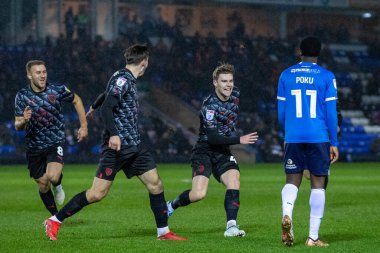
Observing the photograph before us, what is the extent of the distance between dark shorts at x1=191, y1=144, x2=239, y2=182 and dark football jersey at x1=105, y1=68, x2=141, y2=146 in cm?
135

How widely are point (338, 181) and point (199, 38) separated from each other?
18734mm

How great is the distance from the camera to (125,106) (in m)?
10.9

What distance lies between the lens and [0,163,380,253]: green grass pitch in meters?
10.6

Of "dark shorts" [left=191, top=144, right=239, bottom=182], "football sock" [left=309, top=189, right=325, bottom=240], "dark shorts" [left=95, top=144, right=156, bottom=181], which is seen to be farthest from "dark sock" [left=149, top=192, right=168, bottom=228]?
"football sock" [left=309, top=189, right=325, bottom=240]

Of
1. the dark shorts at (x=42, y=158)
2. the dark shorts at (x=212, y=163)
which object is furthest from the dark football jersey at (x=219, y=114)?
the dark shorts at (x=42, y=158)

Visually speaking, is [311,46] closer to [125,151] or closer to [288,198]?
[288,198]

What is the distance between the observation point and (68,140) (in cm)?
3534

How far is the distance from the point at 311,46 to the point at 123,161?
7.90 ft

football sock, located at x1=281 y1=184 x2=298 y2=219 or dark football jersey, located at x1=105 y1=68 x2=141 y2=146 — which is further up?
dark football jersey, located at x1=105 y1=68 x2=141 y2=146

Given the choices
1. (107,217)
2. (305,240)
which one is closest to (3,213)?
(107,217)

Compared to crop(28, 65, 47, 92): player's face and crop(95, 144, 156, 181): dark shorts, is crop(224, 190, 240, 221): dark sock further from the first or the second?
crop(28, 65, 47, 92): player's face

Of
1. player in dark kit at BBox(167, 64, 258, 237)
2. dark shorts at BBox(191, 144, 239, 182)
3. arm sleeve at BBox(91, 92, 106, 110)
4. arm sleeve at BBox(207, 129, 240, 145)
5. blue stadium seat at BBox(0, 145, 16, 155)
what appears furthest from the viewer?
blue stadium seat at BBox(0, 145, 16, 155)

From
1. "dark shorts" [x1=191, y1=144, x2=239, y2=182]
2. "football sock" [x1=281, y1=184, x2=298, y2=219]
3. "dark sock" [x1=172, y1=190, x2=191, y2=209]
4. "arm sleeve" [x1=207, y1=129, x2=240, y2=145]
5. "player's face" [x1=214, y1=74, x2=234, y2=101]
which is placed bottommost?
"dark sock" [x1=172, y1=190, x2=191, y2=209]

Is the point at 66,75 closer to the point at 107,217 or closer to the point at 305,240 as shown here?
the point at 107,217
